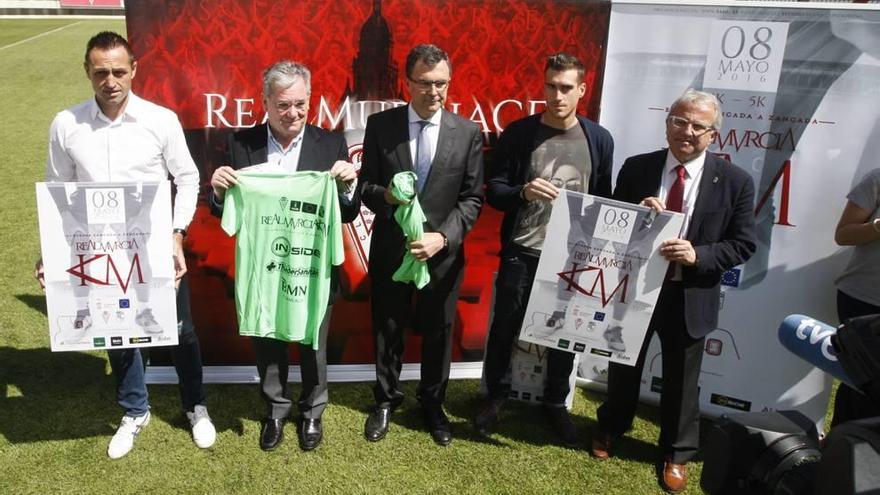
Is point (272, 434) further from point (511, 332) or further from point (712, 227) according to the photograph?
point (712, 227)

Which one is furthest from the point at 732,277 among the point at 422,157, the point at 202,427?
the point at 202,427

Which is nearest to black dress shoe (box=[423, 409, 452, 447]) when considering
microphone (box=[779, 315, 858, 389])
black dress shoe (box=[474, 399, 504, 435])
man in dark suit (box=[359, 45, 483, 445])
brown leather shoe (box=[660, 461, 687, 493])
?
black dress shoe (box=[474, 399, 504, 435])

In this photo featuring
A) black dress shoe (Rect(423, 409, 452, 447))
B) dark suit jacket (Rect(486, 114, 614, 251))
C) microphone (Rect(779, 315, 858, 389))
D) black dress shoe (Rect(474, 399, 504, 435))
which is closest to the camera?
microphone (Rect(779, 315, 858, 389))

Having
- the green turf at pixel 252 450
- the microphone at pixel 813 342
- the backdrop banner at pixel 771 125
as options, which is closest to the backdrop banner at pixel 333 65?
the backdrop banner at pixel 771 125

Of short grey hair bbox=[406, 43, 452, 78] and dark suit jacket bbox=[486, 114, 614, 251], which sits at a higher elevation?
short grey hair bbox=[406, 43, 452, 78]

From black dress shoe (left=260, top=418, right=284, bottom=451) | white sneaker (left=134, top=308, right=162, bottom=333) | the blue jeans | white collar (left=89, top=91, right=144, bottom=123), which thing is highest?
white collar (left=89, top=91, right=144, bottom=123)

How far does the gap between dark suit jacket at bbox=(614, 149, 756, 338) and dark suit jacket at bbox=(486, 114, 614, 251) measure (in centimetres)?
23

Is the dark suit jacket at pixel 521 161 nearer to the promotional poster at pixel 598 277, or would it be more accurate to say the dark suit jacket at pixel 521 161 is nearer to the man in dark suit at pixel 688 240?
the man in dark suit at pixel 688 240

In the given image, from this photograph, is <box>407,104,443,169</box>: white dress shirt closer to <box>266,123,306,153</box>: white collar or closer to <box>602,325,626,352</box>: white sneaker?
<box>266,123,306,153</box>: white collar

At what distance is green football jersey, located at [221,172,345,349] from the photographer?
3.12 m

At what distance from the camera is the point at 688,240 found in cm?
312

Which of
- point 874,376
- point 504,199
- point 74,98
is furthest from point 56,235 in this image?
point 74,98

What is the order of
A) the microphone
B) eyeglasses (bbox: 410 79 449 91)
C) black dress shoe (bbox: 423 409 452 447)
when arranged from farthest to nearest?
black dress shoe (bbox: 423 409 452 447), eyeglasses (bbox: 410 79 449 91), the microphone

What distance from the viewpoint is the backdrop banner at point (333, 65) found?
3.67m
